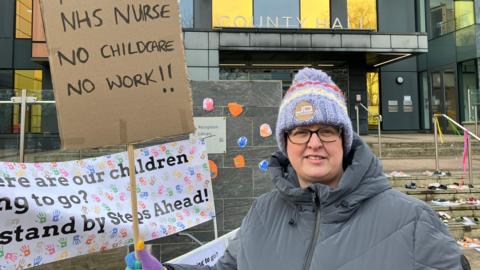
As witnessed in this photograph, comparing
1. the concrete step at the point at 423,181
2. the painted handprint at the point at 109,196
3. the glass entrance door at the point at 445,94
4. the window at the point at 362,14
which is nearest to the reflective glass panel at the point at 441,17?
the glass entrance door at the point at 445,94

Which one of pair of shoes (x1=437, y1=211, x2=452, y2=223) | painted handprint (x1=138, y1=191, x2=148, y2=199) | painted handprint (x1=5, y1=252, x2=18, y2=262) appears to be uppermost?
painted handprint (x1=138, y1=191, x2=148, y2=199)

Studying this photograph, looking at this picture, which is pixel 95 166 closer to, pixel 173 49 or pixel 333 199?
pixel 173 49

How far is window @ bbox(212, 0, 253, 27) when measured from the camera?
15.1 meters

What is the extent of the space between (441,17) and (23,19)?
17.4 meters

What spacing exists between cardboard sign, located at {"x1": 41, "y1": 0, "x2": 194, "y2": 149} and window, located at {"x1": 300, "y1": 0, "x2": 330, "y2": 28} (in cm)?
1447

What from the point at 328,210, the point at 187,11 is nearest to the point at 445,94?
the point at 187,11

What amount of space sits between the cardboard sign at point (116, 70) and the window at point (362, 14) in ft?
53.8

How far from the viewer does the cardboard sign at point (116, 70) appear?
189 cm

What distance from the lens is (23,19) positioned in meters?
16.5

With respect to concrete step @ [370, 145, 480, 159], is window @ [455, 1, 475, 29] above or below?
above

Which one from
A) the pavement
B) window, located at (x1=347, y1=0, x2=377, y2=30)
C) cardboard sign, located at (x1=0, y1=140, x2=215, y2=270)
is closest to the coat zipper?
cardboard sign, located at (x1=0, y1=140, x2=215, y2=270)

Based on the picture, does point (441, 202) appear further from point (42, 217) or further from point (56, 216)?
point (42, 217)

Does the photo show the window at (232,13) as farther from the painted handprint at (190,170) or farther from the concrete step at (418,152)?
the painted handprint at (190,170)

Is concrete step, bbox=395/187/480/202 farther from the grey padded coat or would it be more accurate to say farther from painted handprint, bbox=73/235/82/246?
the grey padded coat
